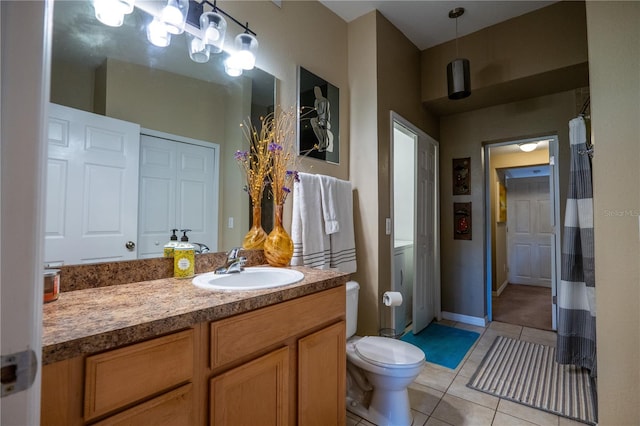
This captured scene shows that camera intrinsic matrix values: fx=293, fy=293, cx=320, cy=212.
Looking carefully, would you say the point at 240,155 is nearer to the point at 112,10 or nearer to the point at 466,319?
the point at 112,10

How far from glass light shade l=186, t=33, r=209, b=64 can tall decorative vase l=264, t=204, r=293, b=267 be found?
3.06 feet

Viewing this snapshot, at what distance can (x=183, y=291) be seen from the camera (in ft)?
3.42

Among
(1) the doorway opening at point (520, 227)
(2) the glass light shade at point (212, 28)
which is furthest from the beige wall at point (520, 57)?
(2) the glass light shade at point (212, 28)

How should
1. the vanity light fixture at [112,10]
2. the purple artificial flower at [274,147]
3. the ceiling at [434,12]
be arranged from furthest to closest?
the ceiling at [434,12] < the purple artificial flower at [274,147] < the vanity light fixture at [112,10]

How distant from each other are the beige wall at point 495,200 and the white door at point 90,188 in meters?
4.24

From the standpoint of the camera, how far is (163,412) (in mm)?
771

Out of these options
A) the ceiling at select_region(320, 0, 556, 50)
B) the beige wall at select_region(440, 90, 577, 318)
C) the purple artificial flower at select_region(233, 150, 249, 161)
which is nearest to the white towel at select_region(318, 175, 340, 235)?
the purple artificial flower at select_region(233, 150, 249, 161)

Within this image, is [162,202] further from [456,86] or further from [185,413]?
[456,86]

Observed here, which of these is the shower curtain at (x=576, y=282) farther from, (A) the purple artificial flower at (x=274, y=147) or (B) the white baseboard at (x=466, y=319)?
(A) the purple artificial flower at (x=274, y=147)

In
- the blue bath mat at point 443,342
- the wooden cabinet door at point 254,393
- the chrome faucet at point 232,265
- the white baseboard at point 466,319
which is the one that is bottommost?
the blue bath mat at point 443,342

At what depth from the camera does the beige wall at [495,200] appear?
13.8ft

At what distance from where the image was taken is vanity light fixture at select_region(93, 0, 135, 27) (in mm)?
1127

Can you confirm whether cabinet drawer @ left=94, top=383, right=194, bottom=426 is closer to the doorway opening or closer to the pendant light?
the pendant light

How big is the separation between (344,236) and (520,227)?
4.44 m
